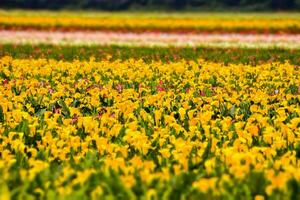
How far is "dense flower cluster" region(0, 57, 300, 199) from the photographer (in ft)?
16.5

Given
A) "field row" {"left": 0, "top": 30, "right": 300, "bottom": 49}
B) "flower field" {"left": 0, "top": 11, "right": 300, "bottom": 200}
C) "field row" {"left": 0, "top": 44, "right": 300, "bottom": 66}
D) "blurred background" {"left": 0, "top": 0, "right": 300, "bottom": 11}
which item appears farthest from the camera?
"blurred background" {"left": 0, "top": 0, "right": 300, "bottom": 11}

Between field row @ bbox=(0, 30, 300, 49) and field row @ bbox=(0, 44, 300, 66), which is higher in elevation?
field row @ bbox=(0, 44, 300, 66)

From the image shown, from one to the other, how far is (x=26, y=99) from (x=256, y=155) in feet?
16.1

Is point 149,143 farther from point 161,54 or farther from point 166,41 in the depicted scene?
point 166,41

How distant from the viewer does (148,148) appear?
664 cm

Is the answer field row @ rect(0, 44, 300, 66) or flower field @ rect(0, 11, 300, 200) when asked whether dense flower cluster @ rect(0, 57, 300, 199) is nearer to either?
flower field @ rect(0, 11, 300, 200)

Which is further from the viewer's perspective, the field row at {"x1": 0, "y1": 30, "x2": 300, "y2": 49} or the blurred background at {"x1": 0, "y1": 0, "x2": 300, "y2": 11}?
the blurred background at {"x1": 0, "y1": 0, "x2": 300, "y2": 11}

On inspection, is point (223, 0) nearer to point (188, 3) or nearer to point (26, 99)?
point (188, 3)

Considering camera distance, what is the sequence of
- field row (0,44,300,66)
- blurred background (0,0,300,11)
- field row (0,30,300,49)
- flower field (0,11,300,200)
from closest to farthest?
flower field (0,11,300,200) < field row (0,44,300,66) < field row (0,30,300,49) < blurred background (0,0,300,11)

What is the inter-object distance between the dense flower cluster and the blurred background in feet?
285

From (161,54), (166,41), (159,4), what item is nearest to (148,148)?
(161,54)

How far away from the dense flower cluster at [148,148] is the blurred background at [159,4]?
285 feet

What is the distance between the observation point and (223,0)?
102 metres

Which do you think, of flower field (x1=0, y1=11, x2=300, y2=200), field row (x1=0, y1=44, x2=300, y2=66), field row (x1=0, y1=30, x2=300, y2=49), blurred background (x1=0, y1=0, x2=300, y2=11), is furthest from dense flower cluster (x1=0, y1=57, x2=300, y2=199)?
blurred background (x1=0, y1=0, x2=300, y2=11)
